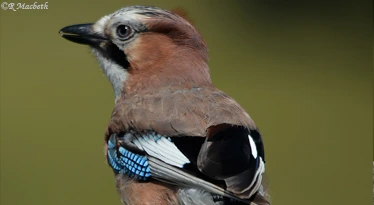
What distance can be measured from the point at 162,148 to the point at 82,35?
2.25 feet

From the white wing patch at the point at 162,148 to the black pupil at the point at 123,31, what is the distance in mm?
488

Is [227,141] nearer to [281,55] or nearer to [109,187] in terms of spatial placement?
[109,187]

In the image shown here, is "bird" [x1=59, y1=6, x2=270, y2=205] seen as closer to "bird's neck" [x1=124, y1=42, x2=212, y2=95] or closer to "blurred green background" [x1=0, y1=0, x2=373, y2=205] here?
"bird's neck" [x1=124, y1=42, x2=212, y2=95]

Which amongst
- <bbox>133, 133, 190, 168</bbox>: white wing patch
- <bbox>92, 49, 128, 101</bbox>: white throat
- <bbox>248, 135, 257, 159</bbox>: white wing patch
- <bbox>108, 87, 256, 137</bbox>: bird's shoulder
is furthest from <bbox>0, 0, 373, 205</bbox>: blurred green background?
<bbox>248, 135, 257, 159</bbox>: white wing patch

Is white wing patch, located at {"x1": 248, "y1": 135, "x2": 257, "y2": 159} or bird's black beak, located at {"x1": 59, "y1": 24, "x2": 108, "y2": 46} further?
bird's black beak, located at {"x1": 59, "y1": 24, "x2": 108, "y2": 46}

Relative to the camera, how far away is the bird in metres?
2.54

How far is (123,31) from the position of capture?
10.4 ft

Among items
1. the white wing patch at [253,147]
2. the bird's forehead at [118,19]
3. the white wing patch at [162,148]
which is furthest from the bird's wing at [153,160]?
the bird's forehead at [118,19]

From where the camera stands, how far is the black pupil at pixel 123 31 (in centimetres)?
317

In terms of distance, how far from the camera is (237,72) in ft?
18.0

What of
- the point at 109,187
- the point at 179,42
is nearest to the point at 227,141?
the point at 179,42

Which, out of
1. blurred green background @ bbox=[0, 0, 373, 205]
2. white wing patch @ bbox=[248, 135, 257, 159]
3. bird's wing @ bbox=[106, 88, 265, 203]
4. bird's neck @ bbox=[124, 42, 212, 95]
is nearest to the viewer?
bird's wing @ bbox=[106, 88, 265, 203]

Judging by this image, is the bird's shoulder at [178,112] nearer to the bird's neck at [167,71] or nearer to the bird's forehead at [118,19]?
the bird's neck at [167,71]

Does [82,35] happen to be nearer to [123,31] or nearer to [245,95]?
[123,31]
